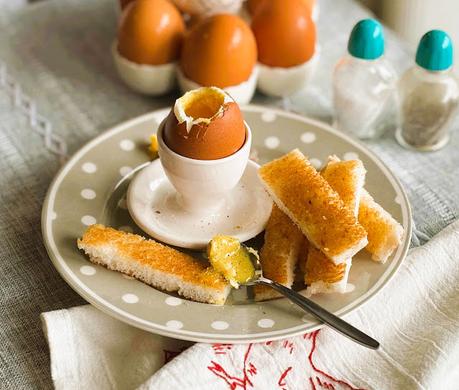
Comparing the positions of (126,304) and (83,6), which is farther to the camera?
(83,6)

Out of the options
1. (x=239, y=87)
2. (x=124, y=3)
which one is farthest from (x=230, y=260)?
(x=124, y=3)

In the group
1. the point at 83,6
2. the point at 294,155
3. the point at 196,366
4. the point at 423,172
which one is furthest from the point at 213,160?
the point at 83,6

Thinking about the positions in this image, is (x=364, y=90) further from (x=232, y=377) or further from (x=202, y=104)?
(x=232, y=377)

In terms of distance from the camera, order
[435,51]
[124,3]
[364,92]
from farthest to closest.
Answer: [124,3] → [364,92] → [435,51]

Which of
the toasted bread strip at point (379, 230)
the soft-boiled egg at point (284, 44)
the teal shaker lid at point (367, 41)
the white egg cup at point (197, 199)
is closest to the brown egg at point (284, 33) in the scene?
the soft-boiled egg at point (284, 44)

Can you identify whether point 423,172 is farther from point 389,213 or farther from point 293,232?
point 293,232
